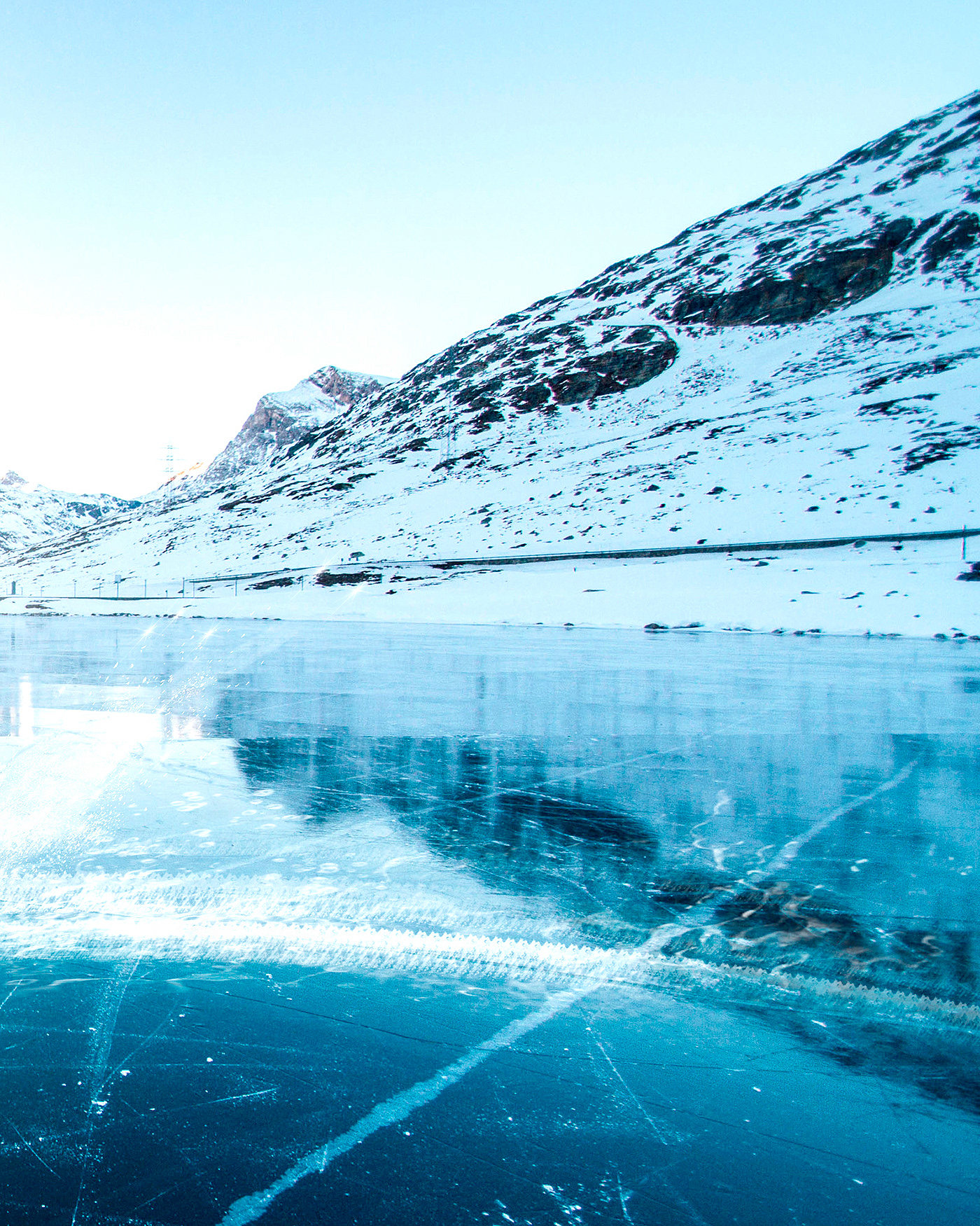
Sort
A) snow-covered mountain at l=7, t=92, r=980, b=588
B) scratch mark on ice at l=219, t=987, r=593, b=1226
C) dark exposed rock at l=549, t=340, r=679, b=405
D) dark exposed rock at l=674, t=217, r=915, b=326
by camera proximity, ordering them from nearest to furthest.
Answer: scratch mark on ice at l=219, t=987, r=593, b=1226 → snow-covered mountain at l=7, t=92, r=980, b=588 → dark exposed rock at l=674, t=217, r=915, b=326 → dark exposed rock at l=549, t=340, r=679, b=405

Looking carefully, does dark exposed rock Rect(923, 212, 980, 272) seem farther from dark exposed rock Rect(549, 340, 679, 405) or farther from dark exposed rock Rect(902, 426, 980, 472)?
dark exposed rock Rect(902, 426, 980, 472)

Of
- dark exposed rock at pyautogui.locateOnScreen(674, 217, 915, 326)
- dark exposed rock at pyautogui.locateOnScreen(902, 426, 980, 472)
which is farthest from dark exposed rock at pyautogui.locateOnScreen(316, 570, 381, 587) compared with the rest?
dark exposed rock at pyautogui.locateOnScreen(674, 217, 915, 326)

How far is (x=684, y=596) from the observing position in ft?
118

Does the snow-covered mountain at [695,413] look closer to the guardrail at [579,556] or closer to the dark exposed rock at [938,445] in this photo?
the dark exposed rock at [938,445]

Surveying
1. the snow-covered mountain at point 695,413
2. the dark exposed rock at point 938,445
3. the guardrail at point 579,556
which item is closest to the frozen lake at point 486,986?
the guardrail at point 579,556

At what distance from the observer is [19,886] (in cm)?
423

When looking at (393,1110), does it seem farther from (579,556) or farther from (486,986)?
(579,556)

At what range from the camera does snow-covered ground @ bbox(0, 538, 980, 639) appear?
97.5 feet

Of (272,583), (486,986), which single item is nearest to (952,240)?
(272,583)

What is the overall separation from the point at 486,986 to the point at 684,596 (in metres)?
33.8

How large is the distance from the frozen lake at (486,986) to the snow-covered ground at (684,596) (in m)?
23.3

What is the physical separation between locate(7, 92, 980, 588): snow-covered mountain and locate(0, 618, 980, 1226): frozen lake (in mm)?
42990

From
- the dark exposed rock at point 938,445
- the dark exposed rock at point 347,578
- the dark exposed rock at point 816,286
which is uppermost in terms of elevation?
the dark exposed rock at point 816,286

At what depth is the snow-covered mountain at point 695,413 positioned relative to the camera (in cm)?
5766
